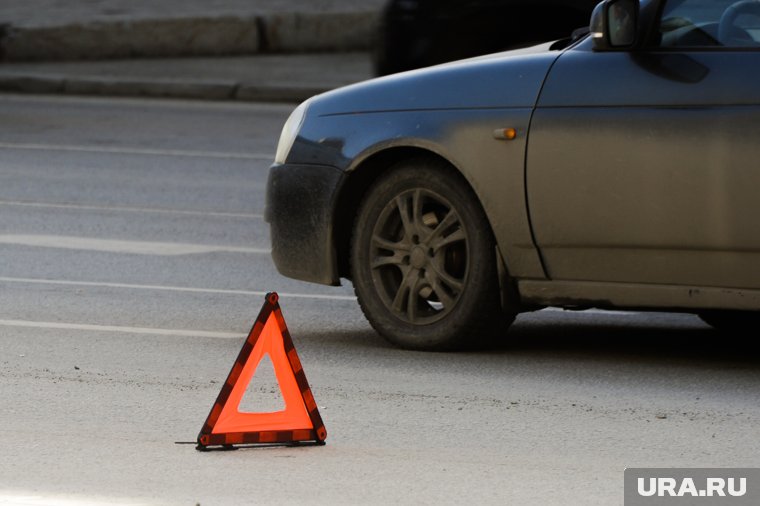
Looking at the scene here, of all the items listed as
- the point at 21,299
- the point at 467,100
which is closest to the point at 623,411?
the point at 467,100

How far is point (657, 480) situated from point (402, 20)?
9737 mm

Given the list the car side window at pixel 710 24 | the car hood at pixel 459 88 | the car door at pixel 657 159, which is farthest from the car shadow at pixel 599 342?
the car side window at pixel 710 24

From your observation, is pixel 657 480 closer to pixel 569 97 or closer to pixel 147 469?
pixel 147 469

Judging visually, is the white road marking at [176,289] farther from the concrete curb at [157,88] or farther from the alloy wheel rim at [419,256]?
the concrete curb at [157,88]

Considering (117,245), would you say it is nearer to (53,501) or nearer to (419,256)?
(419,256)

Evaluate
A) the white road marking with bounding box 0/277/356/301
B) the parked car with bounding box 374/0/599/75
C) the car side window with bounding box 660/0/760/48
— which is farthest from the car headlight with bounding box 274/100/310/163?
the parked car with bounding box 374/0/599/75

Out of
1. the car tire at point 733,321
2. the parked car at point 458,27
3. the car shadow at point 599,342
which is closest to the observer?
the car shadow at point 599,342

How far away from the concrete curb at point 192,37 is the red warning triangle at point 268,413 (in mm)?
17564

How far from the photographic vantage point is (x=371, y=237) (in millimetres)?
7672

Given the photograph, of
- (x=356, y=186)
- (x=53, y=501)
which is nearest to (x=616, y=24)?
(x=356, y=186)

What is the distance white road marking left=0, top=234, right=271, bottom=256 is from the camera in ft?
35.1

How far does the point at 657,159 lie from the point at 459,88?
94cm

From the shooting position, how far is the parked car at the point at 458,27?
14.7 m

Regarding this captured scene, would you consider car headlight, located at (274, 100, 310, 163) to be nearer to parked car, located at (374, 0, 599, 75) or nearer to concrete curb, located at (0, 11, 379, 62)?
parked car, located at (374, 0, 599, 75)
